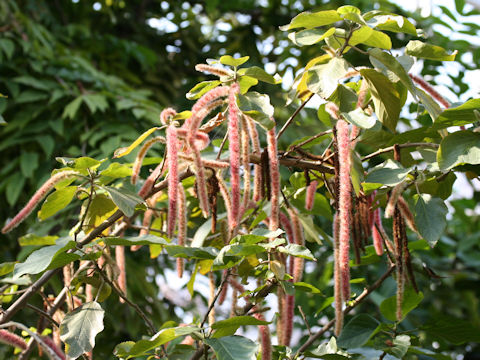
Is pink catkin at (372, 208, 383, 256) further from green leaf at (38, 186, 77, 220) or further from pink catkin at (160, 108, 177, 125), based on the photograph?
green leaf at (38, 186, 77, 220)

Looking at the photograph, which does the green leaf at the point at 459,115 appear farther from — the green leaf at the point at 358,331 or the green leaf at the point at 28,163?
the green leaf at the point at 28,163

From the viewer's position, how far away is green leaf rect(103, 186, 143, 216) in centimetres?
88

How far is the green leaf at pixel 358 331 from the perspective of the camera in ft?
3.78

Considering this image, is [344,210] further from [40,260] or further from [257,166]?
[40,260]

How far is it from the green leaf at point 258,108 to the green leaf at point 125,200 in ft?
0.71

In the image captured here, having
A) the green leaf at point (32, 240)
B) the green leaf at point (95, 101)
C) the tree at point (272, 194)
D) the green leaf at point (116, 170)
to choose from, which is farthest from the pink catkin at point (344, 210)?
the green leaf at point (95, 101)

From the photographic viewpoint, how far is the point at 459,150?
0.93 m

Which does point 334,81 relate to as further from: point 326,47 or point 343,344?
point 343,344

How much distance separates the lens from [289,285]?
0.88 m

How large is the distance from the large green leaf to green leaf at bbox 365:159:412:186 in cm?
6

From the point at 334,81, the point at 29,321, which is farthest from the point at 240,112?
the point at 29,321

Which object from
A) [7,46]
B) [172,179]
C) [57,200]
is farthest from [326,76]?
[7,46]

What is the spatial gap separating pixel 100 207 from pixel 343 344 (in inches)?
21.3

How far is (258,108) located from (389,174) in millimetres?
241
